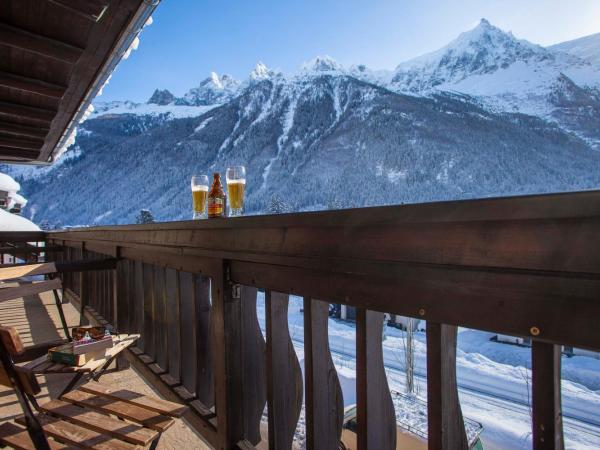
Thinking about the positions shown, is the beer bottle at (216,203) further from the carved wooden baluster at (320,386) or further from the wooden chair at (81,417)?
the wooden chair at (81,417)

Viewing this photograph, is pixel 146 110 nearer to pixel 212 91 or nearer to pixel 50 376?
pixel 212 91

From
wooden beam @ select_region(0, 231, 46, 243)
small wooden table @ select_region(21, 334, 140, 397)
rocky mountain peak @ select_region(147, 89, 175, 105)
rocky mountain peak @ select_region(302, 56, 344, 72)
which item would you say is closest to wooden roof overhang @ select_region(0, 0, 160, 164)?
small wooden table @ select_region(21, 334, 140, 397)

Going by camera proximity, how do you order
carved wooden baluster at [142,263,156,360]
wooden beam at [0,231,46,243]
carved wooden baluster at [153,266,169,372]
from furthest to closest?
wooden beam at [0,231,46,243]
carved wooden baluster at [142,263,156,360]
carved wooden baluster at [153,266,169,372]

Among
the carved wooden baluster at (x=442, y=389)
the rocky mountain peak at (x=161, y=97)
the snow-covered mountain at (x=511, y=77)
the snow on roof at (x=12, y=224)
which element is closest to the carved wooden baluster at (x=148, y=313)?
Answer: the carved wooden baluster at (x=442, y=389)

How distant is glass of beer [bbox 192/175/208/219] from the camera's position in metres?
1.59

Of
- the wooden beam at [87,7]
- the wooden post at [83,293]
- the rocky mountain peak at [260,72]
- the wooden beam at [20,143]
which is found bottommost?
the wooden post at [83,293]

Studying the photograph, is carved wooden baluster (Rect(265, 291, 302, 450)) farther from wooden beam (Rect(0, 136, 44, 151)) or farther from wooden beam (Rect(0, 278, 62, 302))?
wooden beam (Rect(0, 136, 44, 151))

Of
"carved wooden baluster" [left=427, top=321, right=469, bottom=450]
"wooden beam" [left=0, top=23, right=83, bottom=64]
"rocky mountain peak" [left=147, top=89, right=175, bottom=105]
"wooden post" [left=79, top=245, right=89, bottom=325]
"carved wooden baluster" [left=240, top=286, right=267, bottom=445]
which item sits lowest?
"wooden post" [left=79, top=245, right=89, bottom=325]

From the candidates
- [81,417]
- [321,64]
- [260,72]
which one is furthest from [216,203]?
[260,72]

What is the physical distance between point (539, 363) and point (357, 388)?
1.38 ft

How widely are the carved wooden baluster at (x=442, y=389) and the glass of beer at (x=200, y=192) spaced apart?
44.8 inches

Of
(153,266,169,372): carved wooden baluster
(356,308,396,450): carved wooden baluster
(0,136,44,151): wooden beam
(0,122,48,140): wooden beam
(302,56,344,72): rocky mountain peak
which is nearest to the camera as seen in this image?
(356,308,396,450): carved wooden baluster

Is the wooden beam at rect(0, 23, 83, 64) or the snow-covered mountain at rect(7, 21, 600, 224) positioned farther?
the snow-covered mountain at rect(7, 21, 600, 224)

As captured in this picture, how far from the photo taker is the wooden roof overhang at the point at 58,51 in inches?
73.2
